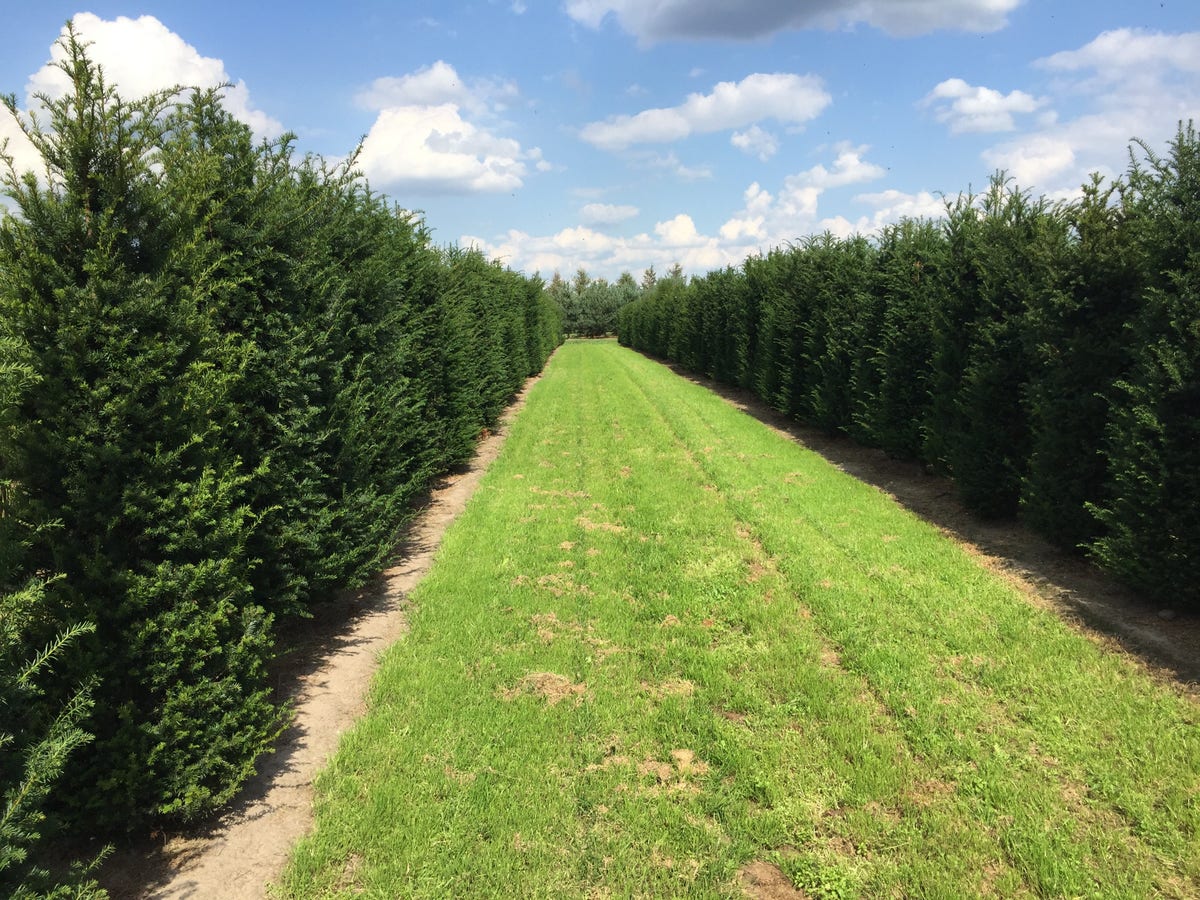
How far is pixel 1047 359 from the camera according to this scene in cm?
648

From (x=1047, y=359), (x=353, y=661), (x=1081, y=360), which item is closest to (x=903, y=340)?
(x=1047, y=359)

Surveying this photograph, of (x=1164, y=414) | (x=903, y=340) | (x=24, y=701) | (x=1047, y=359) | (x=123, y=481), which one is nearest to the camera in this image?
(x=24, y=701)

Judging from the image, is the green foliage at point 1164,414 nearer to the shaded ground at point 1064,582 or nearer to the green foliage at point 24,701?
the shaded ground at point 1064,582

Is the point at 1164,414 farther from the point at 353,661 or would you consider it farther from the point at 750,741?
the point at 353,661

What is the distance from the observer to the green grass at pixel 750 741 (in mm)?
2881

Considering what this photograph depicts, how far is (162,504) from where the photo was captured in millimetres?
2867

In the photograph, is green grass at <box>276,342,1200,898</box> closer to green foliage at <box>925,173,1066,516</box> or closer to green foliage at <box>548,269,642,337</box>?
green foliage at <box>925,173,1066,516</box>

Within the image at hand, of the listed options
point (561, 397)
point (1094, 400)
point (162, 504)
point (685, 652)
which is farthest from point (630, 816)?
point (561, 397)

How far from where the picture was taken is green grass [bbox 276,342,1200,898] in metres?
2.88

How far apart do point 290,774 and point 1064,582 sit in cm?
639

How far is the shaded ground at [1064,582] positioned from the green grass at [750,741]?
0.28 m

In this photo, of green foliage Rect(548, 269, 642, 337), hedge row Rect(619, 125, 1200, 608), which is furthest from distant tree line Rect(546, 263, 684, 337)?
hedge row Rect(619, 125, 1200, 608)

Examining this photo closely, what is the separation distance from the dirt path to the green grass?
0.17m

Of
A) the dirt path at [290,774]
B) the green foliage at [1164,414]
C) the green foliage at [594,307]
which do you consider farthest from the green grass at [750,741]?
the green foliage at [594,307]
